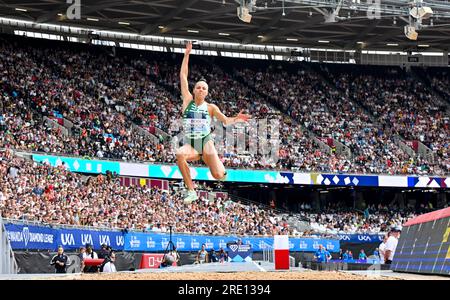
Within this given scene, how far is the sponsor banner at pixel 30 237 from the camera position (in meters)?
28.1

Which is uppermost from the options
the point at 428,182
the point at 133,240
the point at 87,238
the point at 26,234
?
the point at 26,234

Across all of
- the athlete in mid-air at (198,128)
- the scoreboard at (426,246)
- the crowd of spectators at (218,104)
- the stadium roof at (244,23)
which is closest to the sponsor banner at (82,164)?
the crowd of spectators at (218,104)

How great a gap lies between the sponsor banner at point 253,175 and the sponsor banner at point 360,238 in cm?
483

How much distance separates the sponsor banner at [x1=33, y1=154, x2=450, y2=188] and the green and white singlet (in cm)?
2683

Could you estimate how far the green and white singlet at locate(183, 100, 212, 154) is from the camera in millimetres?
15523

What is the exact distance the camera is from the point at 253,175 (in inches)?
2024

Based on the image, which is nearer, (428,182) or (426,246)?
(426,246)

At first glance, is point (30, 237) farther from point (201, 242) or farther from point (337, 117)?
point (337, 117)

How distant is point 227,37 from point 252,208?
17261 mm

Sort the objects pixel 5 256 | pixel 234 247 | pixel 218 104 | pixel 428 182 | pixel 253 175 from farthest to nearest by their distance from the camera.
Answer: pixel 218 104, pixel 428 182, pixel 253 175, pixel 234 247, pixel 5 256

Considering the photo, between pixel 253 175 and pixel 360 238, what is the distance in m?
7.39

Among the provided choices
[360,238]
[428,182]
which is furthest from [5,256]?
[428,182]

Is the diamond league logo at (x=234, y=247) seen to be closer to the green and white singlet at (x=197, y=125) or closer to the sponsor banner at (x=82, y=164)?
the sponsor banner at (x=82, y=164)

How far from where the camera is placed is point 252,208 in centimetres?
4878
